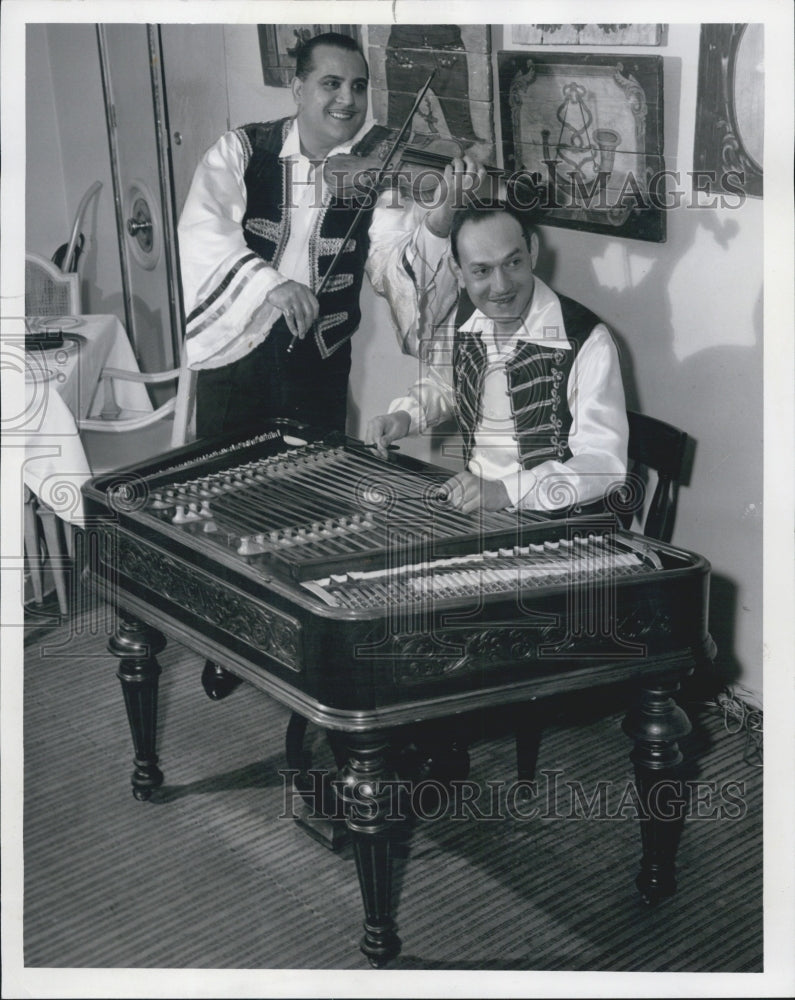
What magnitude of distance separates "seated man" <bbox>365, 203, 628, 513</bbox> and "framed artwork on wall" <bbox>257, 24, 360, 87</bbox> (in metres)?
0.46

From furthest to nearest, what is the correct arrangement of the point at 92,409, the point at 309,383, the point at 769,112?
the point at 92,409, the point at 309,383, the point at 769,112

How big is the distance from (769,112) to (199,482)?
1.34 metres

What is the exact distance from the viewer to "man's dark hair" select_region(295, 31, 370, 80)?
265 centimetres

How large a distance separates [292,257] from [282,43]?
456 millimetres

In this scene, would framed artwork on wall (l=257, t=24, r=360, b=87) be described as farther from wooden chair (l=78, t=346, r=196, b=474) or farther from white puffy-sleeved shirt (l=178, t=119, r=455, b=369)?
wooden chair (l=78, t=346, r=196, b=474)

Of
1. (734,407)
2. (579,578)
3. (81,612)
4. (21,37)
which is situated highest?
(21,37)

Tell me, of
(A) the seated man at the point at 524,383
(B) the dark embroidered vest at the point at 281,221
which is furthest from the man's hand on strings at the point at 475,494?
(B) the dark embroidered vest at the point at 281,221

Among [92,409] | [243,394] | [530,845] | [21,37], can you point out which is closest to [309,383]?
[243,394]

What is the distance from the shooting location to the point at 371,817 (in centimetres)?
228

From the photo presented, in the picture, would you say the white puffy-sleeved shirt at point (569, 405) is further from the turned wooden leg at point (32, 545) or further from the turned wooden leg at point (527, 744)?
the turned wooden leg at point (32, 545)

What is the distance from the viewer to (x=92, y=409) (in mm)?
3293

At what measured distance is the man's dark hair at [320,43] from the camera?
8.70ft

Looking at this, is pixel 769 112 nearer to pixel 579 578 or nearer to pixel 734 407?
pixel 734 407

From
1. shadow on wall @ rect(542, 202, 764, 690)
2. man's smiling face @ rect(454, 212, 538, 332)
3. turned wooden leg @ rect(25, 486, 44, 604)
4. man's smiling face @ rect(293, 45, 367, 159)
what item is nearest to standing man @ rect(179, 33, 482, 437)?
man's smiling face @ rect(293, 45, 367, 159)
